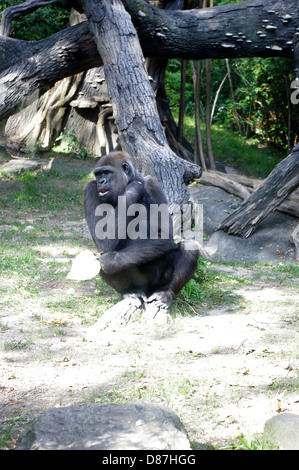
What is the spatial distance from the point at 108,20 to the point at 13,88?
6.00ft

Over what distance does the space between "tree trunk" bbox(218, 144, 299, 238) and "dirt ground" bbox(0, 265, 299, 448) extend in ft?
8.67

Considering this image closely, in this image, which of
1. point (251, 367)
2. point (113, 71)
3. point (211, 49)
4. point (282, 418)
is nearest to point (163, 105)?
point (211, 49)

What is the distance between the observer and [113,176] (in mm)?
4441

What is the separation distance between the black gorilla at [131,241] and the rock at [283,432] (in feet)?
6.97

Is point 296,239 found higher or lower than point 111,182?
lower

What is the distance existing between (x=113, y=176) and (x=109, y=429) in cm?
258

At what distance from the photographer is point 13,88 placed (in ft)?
25.7

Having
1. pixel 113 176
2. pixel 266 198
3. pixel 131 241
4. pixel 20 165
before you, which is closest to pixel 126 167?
pixel 113 176

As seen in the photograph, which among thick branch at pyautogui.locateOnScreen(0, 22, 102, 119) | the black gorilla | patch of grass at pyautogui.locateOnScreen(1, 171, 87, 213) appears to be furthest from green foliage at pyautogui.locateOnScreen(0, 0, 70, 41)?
Result: the black gorilla

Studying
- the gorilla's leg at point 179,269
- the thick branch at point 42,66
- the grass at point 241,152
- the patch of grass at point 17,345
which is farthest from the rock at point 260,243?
the grass at point 241,152

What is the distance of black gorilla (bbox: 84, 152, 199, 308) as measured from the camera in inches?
172

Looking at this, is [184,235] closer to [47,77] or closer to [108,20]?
[108,20]

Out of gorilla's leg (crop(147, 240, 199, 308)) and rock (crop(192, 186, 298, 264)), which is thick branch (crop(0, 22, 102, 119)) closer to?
rock (crop(192, 186, 298, 264))

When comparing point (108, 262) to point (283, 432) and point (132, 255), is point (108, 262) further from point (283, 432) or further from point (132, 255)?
point (283, 432)
